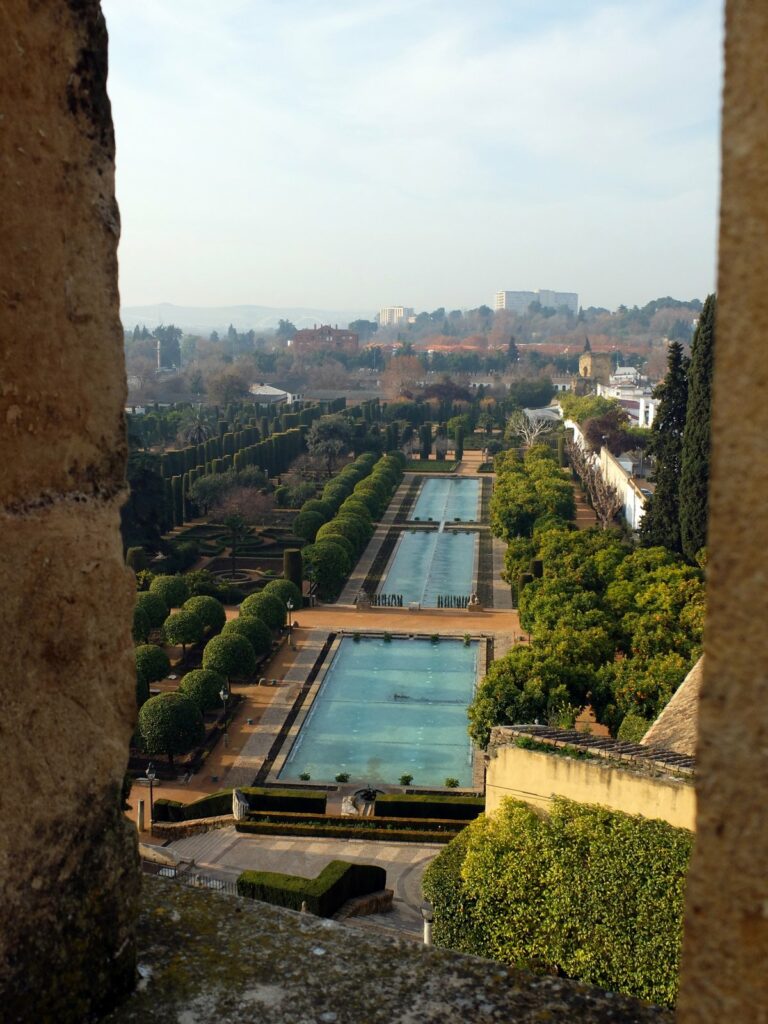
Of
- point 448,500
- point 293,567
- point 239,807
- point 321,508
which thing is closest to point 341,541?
point 293,567

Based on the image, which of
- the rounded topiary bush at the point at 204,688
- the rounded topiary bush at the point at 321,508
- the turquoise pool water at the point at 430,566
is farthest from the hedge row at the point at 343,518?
the rounded topiary bush at the point at 204,688

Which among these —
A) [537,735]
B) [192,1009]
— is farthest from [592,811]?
[192,1009]

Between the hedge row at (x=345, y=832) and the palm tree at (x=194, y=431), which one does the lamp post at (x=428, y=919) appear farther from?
the palm tree at (x=194, y=431)

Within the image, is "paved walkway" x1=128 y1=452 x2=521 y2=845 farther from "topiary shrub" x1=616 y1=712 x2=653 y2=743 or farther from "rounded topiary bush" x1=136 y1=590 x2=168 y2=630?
"topiary shrub" x1=616 y1=712 x2=653 y2=743

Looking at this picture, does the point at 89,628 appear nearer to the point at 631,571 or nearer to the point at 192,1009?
the point at 192,1009

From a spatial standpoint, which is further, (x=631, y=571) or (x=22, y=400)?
(x=631, y=571)

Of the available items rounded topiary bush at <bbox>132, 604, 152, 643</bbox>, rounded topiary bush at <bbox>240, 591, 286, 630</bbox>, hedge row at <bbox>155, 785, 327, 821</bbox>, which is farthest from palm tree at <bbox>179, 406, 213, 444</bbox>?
hedge row at <bbox>155, 785, 327, 821</bbox>
